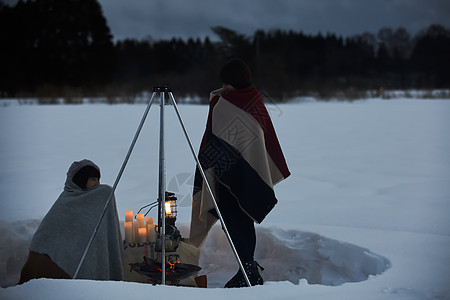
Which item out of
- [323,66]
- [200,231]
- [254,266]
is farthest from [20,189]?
[323,66]

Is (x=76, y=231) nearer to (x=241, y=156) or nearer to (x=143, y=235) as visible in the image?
(x=143, y=235)

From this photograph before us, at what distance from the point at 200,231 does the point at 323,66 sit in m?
25.7

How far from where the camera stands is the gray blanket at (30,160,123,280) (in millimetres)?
3697

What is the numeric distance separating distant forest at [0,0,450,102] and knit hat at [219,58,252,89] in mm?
15987

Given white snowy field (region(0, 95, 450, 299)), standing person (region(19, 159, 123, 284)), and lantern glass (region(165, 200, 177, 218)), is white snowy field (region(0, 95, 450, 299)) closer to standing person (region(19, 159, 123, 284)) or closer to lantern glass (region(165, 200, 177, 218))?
standing person (region(19, 159, 123, 284))

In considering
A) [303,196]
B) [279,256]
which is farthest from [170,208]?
[303,196]

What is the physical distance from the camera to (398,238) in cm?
447

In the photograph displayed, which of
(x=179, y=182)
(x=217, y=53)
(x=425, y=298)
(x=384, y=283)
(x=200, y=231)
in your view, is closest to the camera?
(x=425, y=298)

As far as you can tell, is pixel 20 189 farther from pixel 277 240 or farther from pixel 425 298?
pixel 425 298

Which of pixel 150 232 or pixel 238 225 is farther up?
pixel 238 225

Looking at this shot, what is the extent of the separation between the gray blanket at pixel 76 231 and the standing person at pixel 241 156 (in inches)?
32.0

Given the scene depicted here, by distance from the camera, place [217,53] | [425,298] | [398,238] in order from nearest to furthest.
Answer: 1. [425,298]
2. [398,238]
3. [217,53]

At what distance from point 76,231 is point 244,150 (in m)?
1.29

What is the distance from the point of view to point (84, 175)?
3.74 metres
